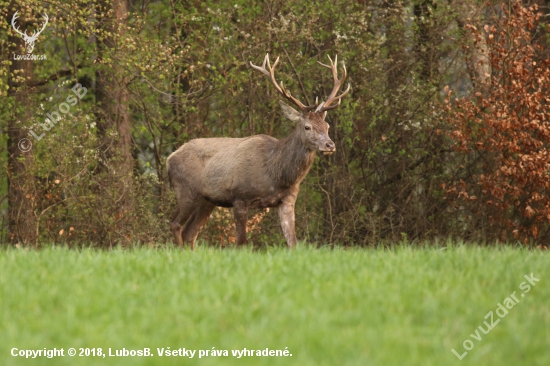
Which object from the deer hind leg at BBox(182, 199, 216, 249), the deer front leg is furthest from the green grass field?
the deer hind leg at BBox(182, 199, 216, 249)

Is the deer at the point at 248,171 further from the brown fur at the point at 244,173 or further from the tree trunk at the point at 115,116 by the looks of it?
the tree trunk at the point at 115,116

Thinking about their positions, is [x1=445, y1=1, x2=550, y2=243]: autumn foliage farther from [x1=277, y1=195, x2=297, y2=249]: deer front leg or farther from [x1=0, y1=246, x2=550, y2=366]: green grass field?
[x1=0, y1=246, x2=550, y2=366]: green grass field

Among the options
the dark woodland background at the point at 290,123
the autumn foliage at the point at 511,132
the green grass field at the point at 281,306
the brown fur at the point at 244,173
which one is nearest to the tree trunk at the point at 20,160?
the dark woodland background at the point at 290,123

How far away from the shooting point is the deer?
493 inches

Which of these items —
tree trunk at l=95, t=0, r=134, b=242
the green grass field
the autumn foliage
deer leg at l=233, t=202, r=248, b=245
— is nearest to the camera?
the green grass field

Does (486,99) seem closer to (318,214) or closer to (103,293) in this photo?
(318,214)

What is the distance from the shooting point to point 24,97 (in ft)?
60.8

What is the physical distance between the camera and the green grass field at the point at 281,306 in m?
6.16

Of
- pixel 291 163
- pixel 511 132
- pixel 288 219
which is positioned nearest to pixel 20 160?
pixel 291 163

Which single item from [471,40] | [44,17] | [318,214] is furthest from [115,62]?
[471,40]

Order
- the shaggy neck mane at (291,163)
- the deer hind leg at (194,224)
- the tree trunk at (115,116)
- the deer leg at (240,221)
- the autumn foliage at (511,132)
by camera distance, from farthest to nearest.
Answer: the tree trunk at (115,116), the autumn foliage at (511,132), the deer hind leg at (194,224), the deer leg at (240,221), the shaggy neck mane at (291,163)

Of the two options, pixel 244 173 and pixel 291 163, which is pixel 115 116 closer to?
pixel 244 173

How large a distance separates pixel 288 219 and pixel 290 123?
575cm

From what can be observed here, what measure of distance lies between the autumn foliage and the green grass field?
6.47m
